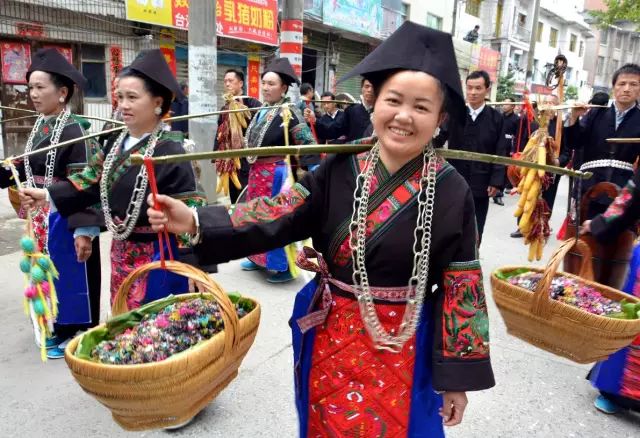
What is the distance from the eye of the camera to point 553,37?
32.4 metres

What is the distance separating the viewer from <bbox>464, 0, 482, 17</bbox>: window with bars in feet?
77.5

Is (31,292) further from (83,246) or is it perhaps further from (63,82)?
(63,82)

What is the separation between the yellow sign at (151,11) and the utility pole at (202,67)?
3630 mm

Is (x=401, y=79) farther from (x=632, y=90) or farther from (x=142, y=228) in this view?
(x=632, y=90)

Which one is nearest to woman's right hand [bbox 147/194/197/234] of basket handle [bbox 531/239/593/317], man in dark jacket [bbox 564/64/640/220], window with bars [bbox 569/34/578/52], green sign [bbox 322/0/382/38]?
basket handle [bbox 531/239/593/317]

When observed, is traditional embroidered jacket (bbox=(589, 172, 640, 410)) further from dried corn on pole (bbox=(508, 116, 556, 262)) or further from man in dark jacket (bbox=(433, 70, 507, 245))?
man in dark jacket (bbox=(433, 70, 507, 245))

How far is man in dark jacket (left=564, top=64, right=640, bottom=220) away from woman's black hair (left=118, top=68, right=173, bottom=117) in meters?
2.91

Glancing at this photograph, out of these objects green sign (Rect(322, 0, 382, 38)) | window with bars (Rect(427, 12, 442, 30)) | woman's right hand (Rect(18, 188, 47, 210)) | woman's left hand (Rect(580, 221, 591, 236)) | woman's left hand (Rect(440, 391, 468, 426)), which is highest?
window with bars (Rect(427, 12, 442, 30))

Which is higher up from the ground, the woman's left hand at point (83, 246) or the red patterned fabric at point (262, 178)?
the red patterned fabric at point (262, 178)

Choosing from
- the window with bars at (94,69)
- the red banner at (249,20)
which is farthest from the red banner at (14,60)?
the red banner at (249,20)

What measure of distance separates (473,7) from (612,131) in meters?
22.3

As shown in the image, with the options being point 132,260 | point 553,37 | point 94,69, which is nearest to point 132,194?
point 132,260

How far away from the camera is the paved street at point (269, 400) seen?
103 inches

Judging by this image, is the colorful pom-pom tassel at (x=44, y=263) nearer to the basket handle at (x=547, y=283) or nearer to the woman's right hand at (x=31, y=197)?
the woman's right hand at (x=31, y=197)
